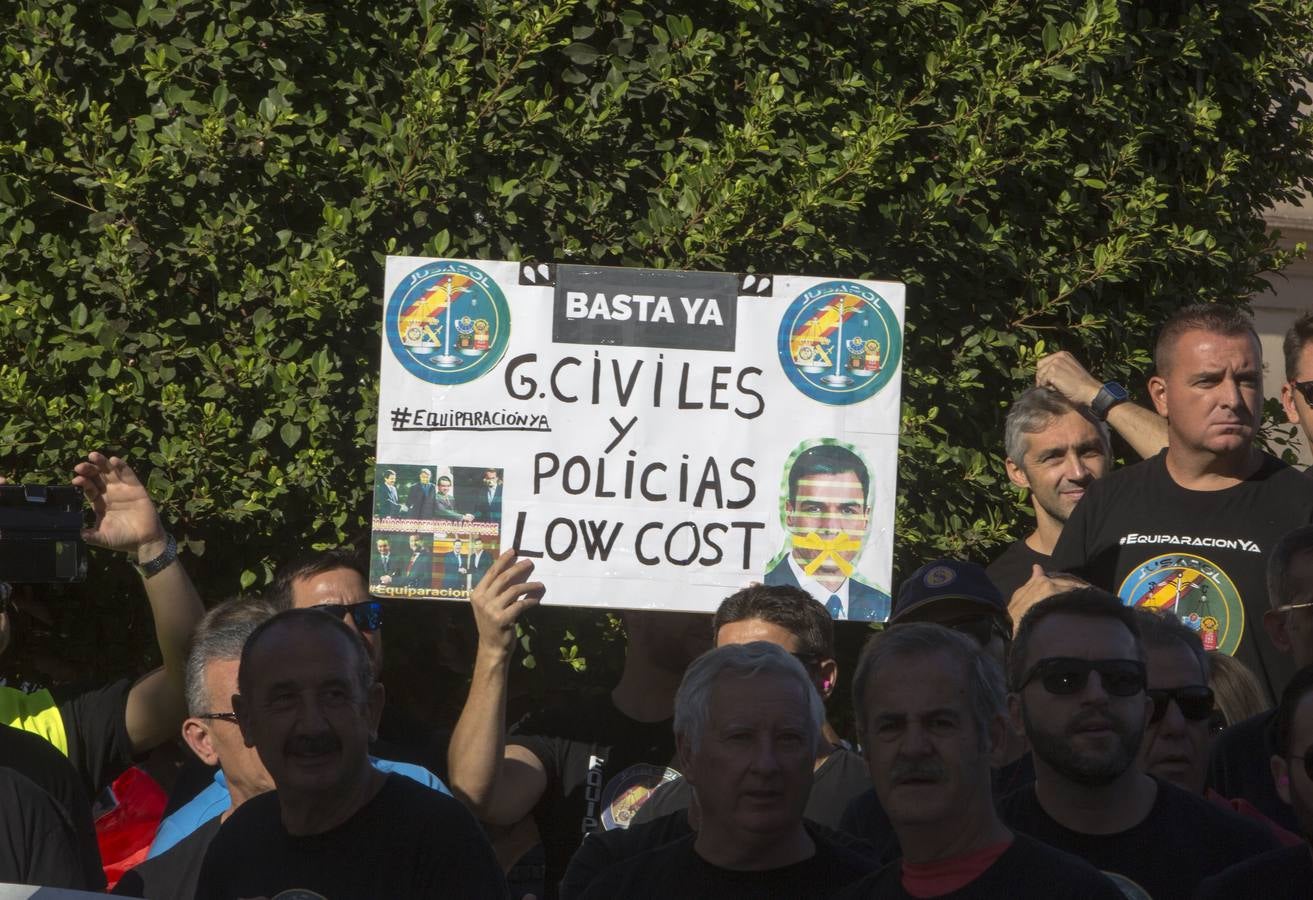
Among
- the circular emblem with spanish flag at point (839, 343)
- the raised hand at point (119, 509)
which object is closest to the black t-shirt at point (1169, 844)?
the circular emblem with spanish flag at point (839, 343)

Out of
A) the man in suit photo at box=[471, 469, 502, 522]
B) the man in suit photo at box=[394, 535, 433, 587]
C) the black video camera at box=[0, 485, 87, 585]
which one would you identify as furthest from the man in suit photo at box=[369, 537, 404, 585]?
the black video camera at box=[0, 485, 87, 585]

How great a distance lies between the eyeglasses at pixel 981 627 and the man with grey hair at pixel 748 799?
89cm

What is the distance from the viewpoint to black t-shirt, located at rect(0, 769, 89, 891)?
143 inches

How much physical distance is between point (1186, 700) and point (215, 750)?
2.37 meters

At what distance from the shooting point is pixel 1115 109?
6.16 metres

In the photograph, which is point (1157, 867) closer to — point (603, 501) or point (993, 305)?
point (603, 501)

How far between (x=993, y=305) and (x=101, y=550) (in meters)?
3.12

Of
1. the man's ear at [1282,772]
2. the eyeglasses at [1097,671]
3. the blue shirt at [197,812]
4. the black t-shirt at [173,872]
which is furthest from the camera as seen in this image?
the blue shirt at [197,812]

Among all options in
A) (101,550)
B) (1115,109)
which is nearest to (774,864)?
(101,550)

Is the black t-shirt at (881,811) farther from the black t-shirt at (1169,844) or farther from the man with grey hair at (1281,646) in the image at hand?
the man with grey hair at (1281,646)

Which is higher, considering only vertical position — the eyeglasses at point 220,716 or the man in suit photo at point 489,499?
the man in suit photo at point 489,499

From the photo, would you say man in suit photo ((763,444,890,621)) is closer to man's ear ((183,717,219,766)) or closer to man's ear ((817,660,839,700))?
man's ear ((817,660,839,700))

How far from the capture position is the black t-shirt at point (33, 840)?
11.9 feet

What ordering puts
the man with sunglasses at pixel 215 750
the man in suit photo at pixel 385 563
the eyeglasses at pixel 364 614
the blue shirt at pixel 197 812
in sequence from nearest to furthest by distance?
1. the man with sunglasses at pixel 215 750
2. the blue shirt at pixel 197 812
3. the eyeglasses at pixel 364 614
4. the man in suit photo at pixel 385 563
